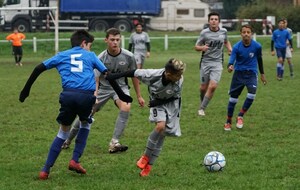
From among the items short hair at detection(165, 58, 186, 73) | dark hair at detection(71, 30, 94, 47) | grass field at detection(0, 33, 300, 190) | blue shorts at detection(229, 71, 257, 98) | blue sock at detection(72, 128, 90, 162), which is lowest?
grass field at detection(0, 33, 300, 190)

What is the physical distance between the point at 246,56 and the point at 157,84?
401 centimetres

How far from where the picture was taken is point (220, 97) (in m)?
17.1

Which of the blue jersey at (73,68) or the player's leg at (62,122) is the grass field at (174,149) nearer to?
the player's leg at (62,122)

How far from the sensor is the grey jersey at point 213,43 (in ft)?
43.9

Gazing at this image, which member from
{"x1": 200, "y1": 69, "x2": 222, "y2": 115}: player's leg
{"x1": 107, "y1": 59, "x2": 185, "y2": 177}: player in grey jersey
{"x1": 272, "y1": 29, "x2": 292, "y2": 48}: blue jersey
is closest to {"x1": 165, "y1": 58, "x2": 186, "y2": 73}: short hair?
{"x1": 107, "y1": 59, "x2": 185, "y2": 177}: player in grey jersey

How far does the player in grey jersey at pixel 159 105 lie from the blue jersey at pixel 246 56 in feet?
12.0

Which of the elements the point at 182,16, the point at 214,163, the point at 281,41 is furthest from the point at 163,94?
the point at 182,16

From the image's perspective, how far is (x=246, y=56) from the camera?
11.7 metres

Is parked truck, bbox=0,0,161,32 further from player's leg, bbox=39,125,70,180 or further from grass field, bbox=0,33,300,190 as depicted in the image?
player's leg, bbox=39,125,70,180

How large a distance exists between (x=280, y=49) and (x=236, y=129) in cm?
1098

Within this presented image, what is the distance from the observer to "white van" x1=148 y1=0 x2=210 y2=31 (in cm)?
5794

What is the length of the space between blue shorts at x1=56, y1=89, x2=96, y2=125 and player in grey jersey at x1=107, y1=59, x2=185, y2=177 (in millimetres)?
389

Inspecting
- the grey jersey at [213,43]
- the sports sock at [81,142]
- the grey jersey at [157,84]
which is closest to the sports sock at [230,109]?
the grey jersey at [213,43]

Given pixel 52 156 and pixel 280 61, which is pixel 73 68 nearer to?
pixel 52 156
